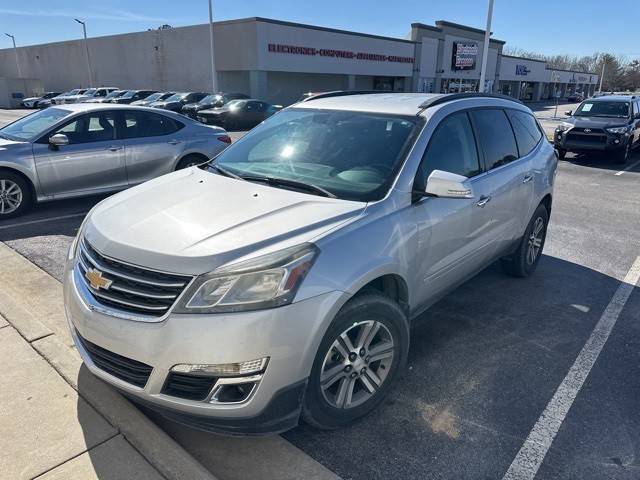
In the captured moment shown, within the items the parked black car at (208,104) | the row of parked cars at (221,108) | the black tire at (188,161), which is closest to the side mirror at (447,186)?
the black tire at (188,161)

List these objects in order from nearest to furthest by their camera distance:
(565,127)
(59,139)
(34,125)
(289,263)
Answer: (289,263)
(59,139)
(34,125)
(565,127)

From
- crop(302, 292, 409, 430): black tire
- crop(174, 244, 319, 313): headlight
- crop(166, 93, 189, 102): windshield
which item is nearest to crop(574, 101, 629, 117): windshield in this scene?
crop(302, 292, 409, 430): black tire

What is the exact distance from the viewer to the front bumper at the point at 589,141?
13000 millimetres

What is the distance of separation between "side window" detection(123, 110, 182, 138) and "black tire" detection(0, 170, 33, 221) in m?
1.54

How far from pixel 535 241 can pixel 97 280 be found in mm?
4296

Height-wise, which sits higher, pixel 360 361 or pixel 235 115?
pixel 360 361

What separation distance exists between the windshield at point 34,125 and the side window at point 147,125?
0.83 metres

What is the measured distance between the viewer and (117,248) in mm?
2471

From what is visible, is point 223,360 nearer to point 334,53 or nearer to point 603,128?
point 603,128

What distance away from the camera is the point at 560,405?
3025 millimetres

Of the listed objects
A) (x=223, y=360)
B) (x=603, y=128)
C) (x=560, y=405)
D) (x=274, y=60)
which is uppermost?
(x=274, y=60)

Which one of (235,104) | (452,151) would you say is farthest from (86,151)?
(235,104)

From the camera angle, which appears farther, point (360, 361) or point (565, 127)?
point (565, 127)

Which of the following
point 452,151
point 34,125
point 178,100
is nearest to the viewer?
point 452,151
